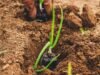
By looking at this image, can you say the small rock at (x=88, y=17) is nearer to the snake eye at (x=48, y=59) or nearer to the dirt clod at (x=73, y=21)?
the dirt clod at (x=73, y=21)

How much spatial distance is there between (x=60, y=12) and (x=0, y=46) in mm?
530

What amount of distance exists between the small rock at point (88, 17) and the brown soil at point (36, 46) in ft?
0.13

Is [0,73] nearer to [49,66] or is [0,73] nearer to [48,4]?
[49,66]

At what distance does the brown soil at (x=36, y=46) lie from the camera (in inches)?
76.0

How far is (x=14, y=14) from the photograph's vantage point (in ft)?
7.86

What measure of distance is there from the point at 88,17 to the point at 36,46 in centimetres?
42

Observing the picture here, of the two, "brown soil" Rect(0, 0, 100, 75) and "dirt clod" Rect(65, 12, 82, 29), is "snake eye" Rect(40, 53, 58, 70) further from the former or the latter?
"dirt clod" Rect(65, 12, 82, 29)

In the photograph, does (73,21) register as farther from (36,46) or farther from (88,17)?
(36,46)

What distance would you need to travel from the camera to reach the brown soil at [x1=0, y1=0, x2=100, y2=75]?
193 centimetres

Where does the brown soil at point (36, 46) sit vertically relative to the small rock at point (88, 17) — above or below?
below

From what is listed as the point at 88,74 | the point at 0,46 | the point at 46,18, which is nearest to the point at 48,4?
the point at 46,18

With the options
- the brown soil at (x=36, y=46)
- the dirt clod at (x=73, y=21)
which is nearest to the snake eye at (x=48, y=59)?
the brown soil at (x=36, y=46)

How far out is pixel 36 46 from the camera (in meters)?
2.13

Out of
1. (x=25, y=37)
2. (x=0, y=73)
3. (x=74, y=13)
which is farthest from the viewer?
(x=74, y=13)
